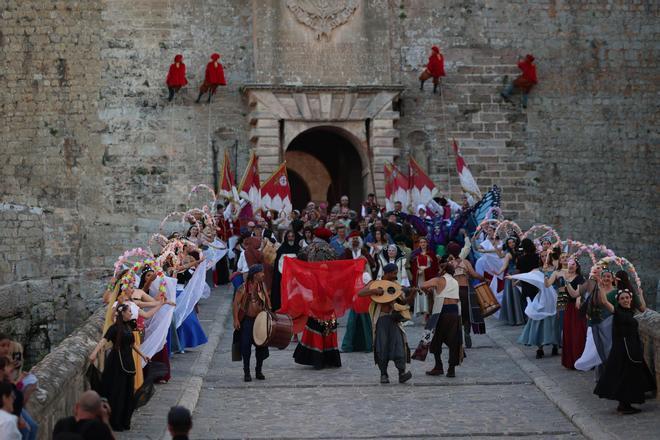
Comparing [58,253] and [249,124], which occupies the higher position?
[249,124]

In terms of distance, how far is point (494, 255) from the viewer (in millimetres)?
17125

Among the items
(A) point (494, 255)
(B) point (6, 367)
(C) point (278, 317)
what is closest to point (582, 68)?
(A) point (494, 255)

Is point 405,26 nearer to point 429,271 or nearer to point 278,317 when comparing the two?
point 429,271

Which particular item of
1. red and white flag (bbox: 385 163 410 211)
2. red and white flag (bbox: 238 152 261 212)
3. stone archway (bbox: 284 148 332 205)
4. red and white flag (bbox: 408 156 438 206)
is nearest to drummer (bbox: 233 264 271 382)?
red and white flag (bbox: 238 152 261 212)

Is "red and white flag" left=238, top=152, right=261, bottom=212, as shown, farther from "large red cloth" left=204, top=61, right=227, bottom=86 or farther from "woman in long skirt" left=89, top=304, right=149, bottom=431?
"woman in long skirt" left=89, top=304, right=149, bottom=431

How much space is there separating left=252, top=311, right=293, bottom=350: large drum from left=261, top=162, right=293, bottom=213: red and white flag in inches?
316

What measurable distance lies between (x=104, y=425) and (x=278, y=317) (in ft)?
20.6

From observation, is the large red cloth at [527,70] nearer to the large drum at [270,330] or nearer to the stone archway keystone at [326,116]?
the stone archway keystone at [326,116]

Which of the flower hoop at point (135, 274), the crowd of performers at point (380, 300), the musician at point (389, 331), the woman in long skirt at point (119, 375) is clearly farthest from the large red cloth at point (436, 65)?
the woman in long skirt at point (119, 375)

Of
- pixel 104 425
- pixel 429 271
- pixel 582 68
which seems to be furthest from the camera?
pixel 582 68

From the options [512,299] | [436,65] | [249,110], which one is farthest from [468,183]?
[249,110]

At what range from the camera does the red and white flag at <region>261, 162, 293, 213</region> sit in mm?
20656

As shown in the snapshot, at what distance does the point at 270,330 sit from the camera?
489 inches

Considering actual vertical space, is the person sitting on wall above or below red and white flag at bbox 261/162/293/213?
below
